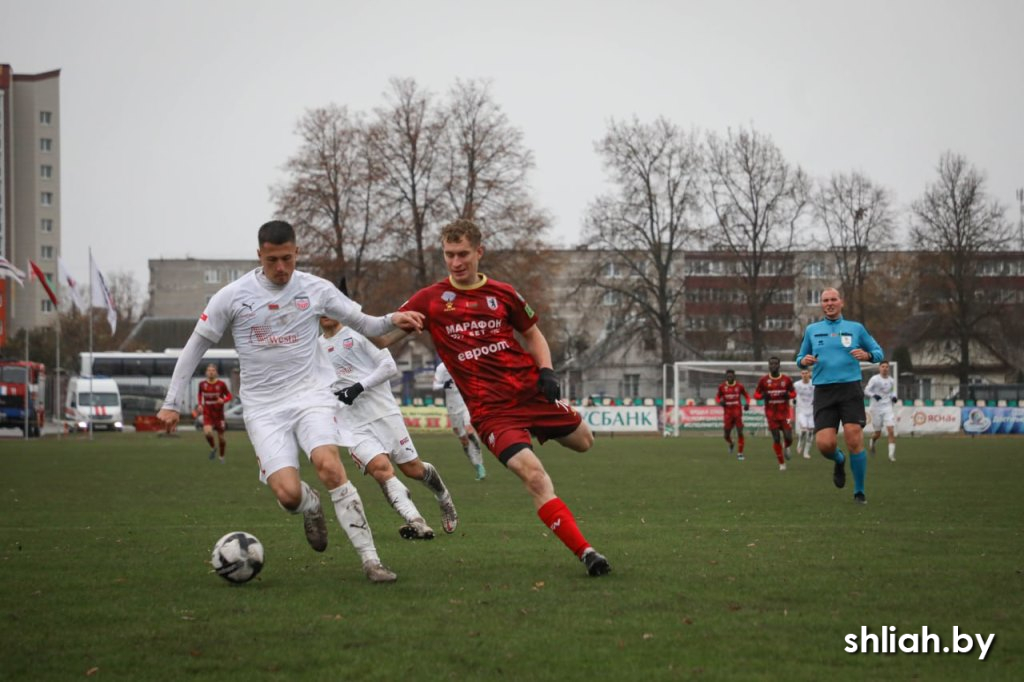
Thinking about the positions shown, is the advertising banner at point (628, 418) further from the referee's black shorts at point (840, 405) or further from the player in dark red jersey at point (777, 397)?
the referee's black shorts at point (840, 405)

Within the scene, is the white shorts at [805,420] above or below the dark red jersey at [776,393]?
below

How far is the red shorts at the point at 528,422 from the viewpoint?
821 cm

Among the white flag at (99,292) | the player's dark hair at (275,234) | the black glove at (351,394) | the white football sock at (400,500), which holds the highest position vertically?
the white flag at (99,292)

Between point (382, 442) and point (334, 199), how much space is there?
149 feet

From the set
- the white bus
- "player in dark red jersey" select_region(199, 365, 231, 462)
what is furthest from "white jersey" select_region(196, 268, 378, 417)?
the white bus

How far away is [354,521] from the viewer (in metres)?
8.05

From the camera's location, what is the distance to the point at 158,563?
901 centimetres

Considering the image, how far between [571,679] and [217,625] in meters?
2.25

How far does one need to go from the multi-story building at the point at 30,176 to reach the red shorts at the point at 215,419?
75513 mm

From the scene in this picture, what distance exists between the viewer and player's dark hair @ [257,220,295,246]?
8039 mm

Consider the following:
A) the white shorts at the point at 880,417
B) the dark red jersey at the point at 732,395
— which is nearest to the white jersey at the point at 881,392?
the white shorts at the point at 880,417

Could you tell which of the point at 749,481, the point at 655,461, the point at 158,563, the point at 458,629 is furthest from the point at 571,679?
the point at 655,461

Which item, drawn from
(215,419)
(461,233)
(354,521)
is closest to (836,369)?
(461,233)

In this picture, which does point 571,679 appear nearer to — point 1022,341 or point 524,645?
point 524,645
